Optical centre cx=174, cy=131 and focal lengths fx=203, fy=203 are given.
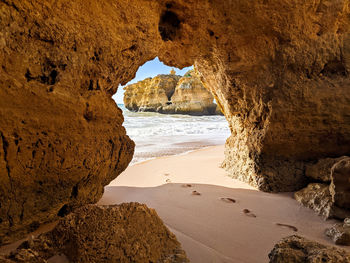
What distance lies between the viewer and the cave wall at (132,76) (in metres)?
1.35

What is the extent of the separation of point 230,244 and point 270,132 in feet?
5.45

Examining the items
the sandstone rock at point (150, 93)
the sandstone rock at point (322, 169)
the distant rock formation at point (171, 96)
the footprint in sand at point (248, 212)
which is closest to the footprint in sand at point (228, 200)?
the footprint in sand at point (248, 212)

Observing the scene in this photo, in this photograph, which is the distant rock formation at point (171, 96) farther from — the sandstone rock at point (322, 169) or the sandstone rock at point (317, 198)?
the sandstone rock at point (317, 198)

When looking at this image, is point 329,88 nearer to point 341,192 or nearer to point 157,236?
point 341,192

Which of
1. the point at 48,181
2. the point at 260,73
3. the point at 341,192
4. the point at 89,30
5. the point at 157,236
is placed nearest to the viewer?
the point at 157,236

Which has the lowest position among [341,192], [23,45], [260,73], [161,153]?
[161,153]

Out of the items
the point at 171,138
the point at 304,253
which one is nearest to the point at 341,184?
the point at 304,253

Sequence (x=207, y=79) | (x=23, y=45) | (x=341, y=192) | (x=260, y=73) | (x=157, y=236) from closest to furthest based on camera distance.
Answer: (x=157, y=236), (x=23, y=45), (x=341, y=192), (x=260, y=73), (x=207, y=79)

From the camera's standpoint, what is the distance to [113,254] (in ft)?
3.35

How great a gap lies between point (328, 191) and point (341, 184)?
28cm

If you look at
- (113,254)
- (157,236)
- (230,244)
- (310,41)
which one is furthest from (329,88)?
(113,254)

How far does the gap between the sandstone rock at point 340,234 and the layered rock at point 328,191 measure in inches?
9.8

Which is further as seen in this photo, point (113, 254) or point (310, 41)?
point (310, 41)

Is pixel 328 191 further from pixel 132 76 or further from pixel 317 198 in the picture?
pixel 132 76
